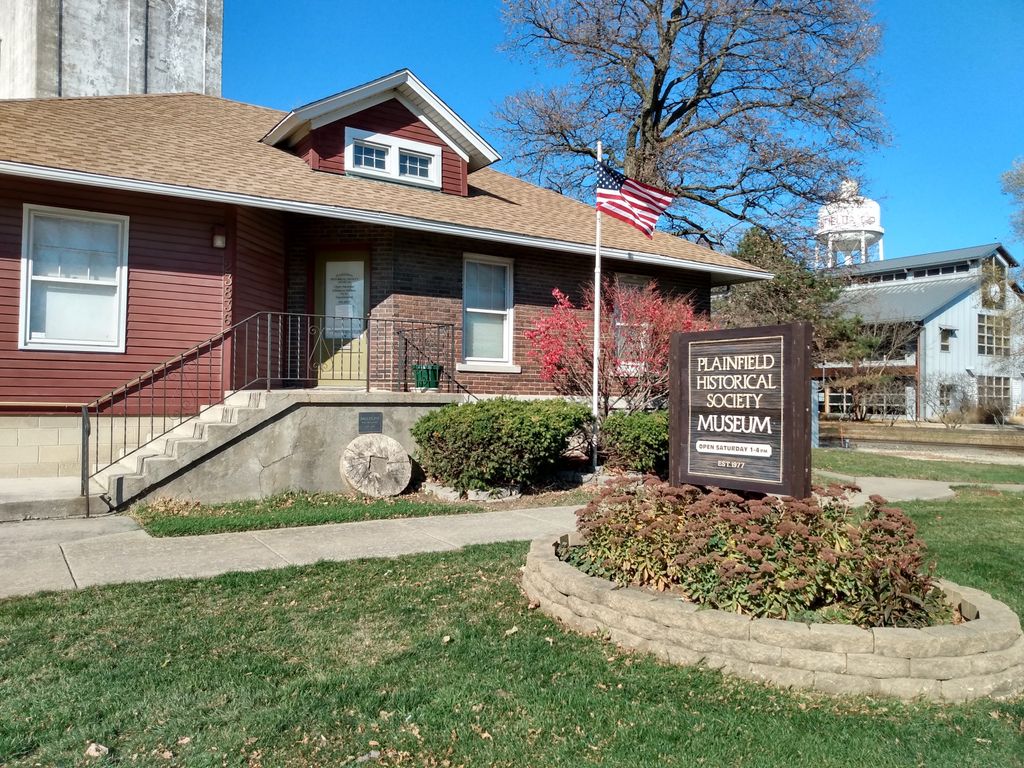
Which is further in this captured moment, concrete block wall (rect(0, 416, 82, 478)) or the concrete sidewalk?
concrete block wall (rect(0, 416, 82, 478))

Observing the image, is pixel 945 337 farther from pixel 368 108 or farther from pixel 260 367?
pixel 260 367

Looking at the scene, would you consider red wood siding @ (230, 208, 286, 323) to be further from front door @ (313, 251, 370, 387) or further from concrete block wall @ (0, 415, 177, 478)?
concrete block wall @ (0, 415, 177, 478)

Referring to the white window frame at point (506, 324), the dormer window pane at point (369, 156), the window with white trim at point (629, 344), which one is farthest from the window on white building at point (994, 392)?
the dormer window pane at point (369, 156)

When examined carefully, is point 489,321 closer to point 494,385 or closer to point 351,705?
point 494,385

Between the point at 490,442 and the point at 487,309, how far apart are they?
4143 mm

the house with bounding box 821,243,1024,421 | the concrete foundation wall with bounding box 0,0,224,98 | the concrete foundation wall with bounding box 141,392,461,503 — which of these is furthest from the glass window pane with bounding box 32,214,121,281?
the house with bounding box 821,243,1024,421

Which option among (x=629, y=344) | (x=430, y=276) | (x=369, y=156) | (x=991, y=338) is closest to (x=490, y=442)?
(x=430, y=276)

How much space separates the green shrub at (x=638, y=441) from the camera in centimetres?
1080

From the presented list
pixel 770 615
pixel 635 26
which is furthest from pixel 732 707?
pixel 635 26

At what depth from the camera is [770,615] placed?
4109 mm

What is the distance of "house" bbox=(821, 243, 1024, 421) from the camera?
3331cm

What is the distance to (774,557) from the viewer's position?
4.28 meters

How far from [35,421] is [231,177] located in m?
4.06

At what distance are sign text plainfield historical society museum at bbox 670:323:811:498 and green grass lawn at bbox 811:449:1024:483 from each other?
8964 millimetres
